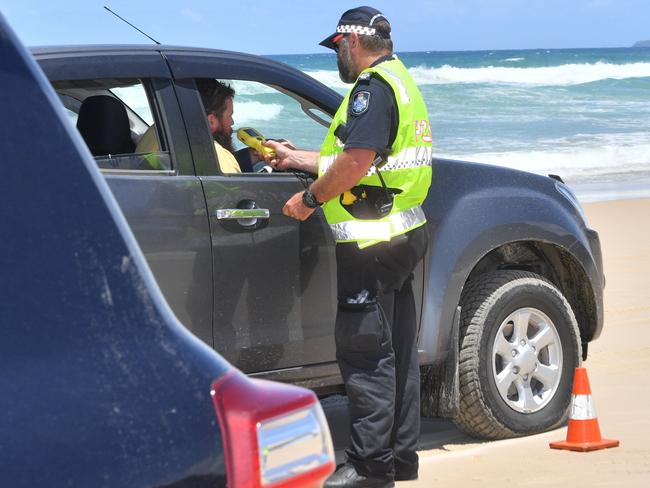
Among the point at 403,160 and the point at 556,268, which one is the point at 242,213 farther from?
the point at 556,268

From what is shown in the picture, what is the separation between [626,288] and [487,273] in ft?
14.9

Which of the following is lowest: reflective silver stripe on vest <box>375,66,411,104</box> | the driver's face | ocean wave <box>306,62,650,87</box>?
the driver's face

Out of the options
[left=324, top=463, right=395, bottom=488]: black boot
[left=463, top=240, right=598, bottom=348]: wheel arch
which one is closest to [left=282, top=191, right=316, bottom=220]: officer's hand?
[left=324, top=463, right=395, bottom=488]: black boot

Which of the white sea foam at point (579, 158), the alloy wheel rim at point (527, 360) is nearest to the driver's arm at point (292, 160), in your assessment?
the alloy wheel rim at point (527, 360)

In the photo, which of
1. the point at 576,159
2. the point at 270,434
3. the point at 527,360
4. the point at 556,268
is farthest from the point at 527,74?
the point at 270,434

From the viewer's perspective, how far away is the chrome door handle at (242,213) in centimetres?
476

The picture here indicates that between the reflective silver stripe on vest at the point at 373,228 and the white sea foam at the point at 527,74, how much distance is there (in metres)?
41.1

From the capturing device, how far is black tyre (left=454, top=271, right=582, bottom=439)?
5672 mm

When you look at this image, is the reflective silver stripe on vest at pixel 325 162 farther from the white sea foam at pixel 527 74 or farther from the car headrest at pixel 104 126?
the white sea foam at pixel 527 74

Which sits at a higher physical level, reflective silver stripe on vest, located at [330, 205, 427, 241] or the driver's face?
the driver's face

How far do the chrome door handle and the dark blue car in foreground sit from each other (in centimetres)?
281

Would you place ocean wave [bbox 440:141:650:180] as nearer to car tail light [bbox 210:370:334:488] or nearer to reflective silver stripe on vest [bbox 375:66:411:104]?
reflective silver stripe on vest [bbox 375:66:411:104]

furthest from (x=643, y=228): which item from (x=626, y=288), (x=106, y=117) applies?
(x=106, y=117)

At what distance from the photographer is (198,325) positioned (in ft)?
15.3
